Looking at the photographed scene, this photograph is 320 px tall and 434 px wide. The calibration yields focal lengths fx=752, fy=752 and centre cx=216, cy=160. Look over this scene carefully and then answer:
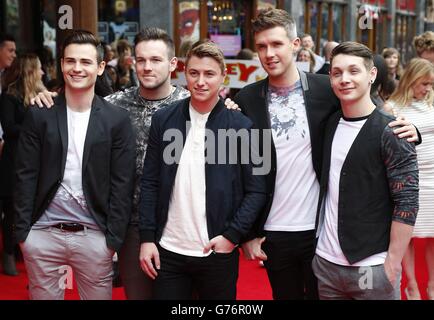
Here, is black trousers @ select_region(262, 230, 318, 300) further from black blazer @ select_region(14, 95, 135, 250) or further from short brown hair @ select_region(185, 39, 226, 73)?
short brown hair @ select_region(185, 39, 226, 73)

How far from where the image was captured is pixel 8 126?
6.00 m

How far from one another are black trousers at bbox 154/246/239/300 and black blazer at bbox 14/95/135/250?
0.31 meters

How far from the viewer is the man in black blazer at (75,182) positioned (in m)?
3.56

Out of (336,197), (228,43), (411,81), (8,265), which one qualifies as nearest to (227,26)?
(228,43)

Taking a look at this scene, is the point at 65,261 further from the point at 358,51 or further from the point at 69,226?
the point at 358,51

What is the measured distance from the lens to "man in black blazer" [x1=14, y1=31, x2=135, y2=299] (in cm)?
356

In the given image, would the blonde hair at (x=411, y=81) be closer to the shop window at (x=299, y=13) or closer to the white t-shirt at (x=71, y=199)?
the white t-shirt at (x=71, y=199)

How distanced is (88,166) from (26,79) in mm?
2780

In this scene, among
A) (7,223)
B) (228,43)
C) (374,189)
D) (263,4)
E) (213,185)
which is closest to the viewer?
(374,189)

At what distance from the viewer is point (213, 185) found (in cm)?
340

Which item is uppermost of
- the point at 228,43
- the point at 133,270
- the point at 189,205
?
the point at 228,43

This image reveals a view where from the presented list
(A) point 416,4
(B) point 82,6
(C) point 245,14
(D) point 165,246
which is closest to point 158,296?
(D) point 165,246
